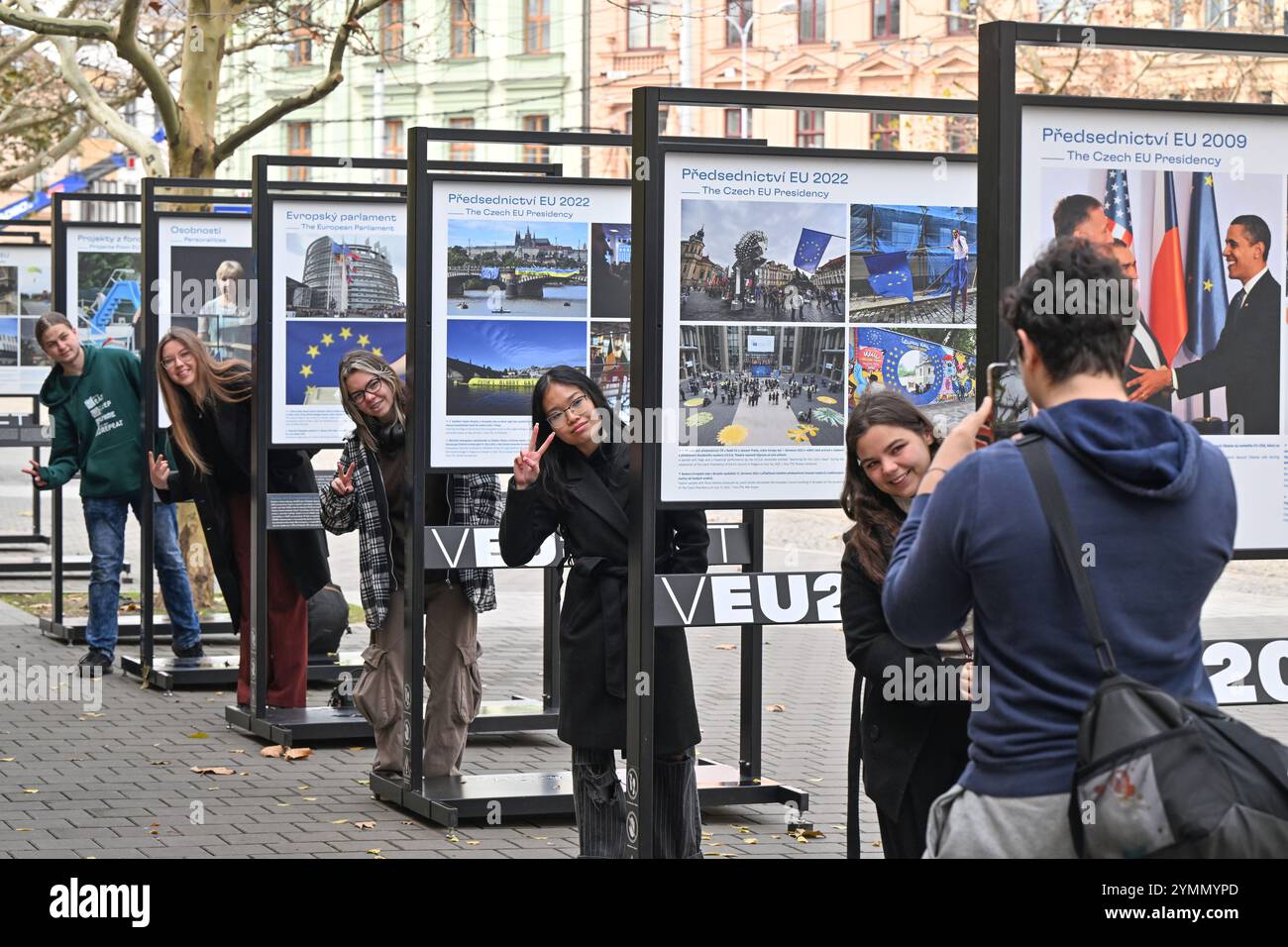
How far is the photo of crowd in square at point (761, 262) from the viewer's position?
5820 millimetres

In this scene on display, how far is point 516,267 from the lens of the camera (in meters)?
7.90

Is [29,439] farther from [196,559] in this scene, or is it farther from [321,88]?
[321,88]

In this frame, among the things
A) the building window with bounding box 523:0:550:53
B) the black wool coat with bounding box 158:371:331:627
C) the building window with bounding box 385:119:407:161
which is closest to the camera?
the black wool coat with bounding box 158:371:331:627

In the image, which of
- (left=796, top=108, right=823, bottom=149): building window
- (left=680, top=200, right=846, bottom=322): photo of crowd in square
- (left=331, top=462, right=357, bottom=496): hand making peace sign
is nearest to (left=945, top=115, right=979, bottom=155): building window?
(left=796, top=108, right=823, bottom=149): building window

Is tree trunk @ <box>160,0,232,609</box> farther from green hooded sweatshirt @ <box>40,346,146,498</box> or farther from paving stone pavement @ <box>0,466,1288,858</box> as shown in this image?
green hooded sweatshirt @ <box>40,346,146,498</box>

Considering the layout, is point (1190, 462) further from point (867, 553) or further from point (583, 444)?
point (583, 444)

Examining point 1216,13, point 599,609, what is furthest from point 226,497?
point 1216,13

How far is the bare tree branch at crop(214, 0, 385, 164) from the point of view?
45.4 ft

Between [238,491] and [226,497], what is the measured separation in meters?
0.08

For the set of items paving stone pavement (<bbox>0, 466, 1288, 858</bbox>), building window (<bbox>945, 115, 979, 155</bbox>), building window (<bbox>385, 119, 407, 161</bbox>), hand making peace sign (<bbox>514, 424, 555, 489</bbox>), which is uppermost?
building window (<bbox>385, 119, 407, 161</bbox>)

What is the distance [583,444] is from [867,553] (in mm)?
1762

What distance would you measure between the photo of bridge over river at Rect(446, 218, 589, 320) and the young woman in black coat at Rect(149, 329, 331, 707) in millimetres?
2297

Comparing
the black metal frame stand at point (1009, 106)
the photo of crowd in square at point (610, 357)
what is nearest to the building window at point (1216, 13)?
the photo of crowd in square at point (610, 357)
